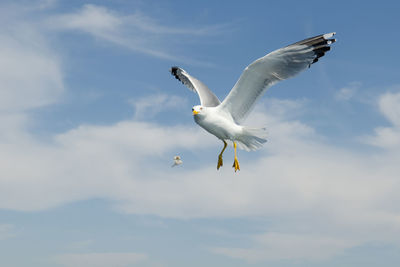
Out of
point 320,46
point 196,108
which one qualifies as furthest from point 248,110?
point 320,46

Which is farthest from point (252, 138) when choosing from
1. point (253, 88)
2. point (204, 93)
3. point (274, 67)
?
point (204, 93)

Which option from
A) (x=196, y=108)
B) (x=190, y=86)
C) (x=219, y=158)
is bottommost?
(x=219, y=158)

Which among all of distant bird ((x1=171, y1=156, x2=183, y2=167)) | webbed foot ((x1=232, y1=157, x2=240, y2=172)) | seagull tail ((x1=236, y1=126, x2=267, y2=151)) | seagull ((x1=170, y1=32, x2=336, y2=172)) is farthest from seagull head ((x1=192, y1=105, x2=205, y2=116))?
distant bird ((x1=171, y1=156, x2=183, y2=167))

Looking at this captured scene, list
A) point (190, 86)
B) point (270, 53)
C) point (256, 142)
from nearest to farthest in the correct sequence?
point (270, 53)
point (256, 142)
point (190, 86)

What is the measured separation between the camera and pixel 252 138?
1597 cm

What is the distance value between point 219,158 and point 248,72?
282 cm

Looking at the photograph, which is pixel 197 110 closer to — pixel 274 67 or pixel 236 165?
pixel 236 165

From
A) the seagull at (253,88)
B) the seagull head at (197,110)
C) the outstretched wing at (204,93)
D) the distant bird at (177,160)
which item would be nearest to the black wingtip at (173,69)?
the outstretched wing at (204,93)

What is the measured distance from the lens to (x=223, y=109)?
15.8 m

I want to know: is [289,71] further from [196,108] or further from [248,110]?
[196,108]

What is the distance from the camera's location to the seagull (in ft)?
49.9

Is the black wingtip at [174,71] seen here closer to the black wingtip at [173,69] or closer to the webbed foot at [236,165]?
the black wingtip at [173,69]

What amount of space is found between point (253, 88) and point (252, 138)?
5.24 feet

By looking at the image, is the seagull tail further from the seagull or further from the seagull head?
the seagull head
